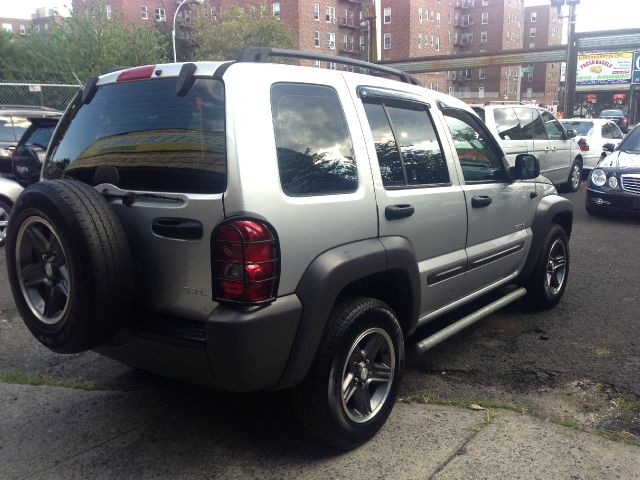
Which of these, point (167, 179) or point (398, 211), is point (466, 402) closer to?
point (398, 211)

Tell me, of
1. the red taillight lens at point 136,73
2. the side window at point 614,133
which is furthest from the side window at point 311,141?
the side window at point 614,133

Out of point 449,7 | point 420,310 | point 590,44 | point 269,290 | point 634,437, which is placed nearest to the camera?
point 269,290

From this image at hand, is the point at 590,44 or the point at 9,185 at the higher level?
the point at 590,44

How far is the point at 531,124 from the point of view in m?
10.9

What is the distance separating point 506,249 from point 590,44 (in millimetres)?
24436

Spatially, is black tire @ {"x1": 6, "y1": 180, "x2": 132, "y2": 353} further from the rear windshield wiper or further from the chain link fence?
the chain link fence

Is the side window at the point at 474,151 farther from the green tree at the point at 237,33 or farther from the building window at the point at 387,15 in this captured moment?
the building window at the point at 387,15

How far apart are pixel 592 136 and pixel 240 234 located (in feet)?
46.3

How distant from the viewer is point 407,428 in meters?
3.15

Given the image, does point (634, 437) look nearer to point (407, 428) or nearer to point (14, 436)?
point (407, 428)

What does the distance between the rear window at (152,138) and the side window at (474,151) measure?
6.13 ft

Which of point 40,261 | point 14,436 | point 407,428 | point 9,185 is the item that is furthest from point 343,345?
point 9,185

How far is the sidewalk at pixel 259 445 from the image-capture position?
2.76 metres

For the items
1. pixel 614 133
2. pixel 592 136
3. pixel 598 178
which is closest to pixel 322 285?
pixel 598 178
